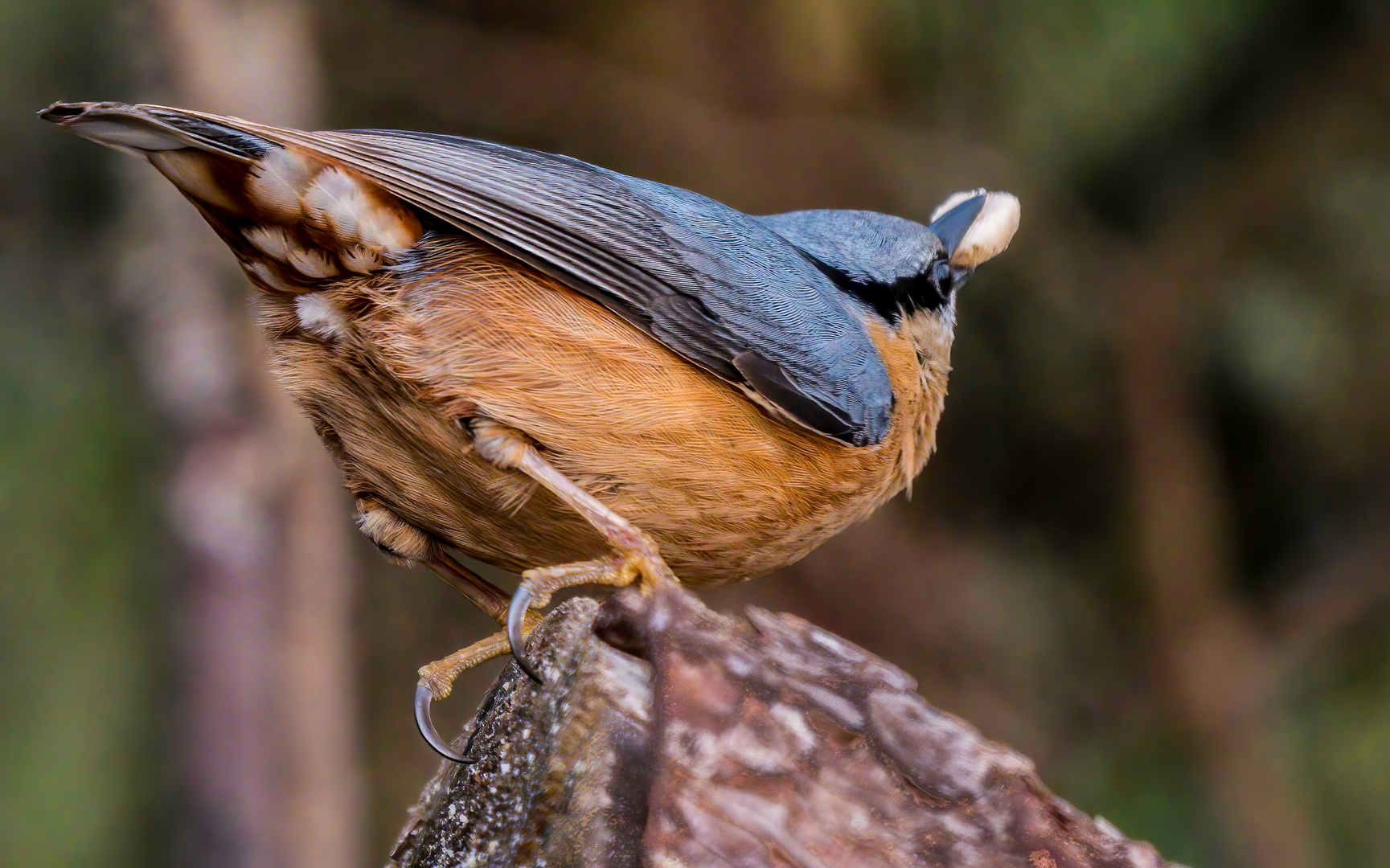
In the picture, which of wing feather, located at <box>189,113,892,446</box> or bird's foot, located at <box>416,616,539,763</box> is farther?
bird's foot, located at <box>416,616,539,763</box>

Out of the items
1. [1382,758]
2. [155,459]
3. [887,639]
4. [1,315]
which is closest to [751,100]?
[887,639]

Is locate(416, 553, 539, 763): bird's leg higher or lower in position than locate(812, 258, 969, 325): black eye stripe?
lower

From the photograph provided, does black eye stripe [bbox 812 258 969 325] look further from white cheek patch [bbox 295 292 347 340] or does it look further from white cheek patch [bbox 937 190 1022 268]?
white cheek patch [bbox 295 292 347 340]

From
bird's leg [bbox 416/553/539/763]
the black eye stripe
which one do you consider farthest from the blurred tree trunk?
the black eye stripe

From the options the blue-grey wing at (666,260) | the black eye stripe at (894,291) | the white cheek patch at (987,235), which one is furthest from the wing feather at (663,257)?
the white cheek patch at (987,235)

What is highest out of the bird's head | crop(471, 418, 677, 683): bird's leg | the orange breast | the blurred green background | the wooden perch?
the blurred green background

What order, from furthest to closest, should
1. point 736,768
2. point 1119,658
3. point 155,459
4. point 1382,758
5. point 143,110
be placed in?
point 1119,658 < point 1382,758 < point 155,459 < point 143,110 < point 736,768

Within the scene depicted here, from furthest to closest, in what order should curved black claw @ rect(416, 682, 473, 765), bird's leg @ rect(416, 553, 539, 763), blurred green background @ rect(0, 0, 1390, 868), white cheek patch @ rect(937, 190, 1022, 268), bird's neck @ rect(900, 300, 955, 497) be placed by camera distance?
blurred green background @ rect(0, 0, 1390, 868)
white cheek patch @ rect(937, 190, 1022, 268)
bird's neck @ rect(900, 300, 955, 497)
bird's leg @ rect(416, 553, 539, 763)
curved black claw @ rect(416, 682, 473, 765)

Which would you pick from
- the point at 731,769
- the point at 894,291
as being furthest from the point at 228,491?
the point at 731,769

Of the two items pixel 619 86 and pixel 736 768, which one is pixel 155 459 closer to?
pixel 619 86

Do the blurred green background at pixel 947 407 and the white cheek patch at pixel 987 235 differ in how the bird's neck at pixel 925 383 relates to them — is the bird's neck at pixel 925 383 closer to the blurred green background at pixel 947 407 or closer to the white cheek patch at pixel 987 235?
the white cheek patch at pixel 987 235
